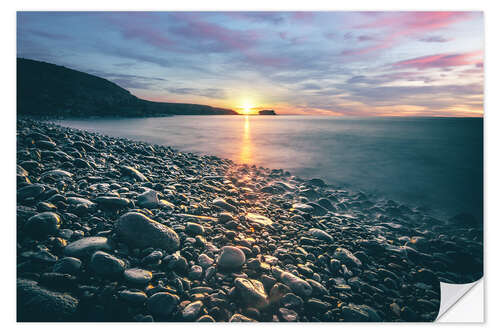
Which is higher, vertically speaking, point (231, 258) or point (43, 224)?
point (43, 224)

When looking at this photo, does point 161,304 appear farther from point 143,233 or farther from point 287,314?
point 287,314

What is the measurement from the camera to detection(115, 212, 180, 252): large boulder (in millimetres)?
1919

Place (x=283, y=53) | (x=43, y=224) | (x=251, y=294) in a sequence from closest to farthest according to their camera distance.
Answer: (x=251, y=294), (x=43, y=224), (x=283, y=53)

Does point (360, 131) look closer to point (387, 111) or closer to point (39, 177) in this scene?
point (387, 111)

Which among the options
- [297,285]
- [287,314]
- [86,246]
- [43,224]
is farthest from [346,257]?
[43,224]

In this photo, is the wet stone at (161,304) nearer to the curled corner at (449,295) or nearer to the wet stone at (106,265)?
the wet stone at (106,265)

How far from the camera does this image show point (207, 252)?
206 cm

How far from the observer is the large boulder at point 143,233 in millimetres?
1919

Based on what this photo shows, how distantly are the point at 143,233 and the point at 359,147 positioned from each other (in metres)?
4.53

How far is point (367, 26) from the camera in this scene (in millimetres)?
2725

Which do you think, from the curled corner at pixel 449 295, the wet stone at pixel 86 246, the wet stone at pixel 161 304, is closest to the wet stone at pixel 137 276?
the wet stone at pixel 161 304
